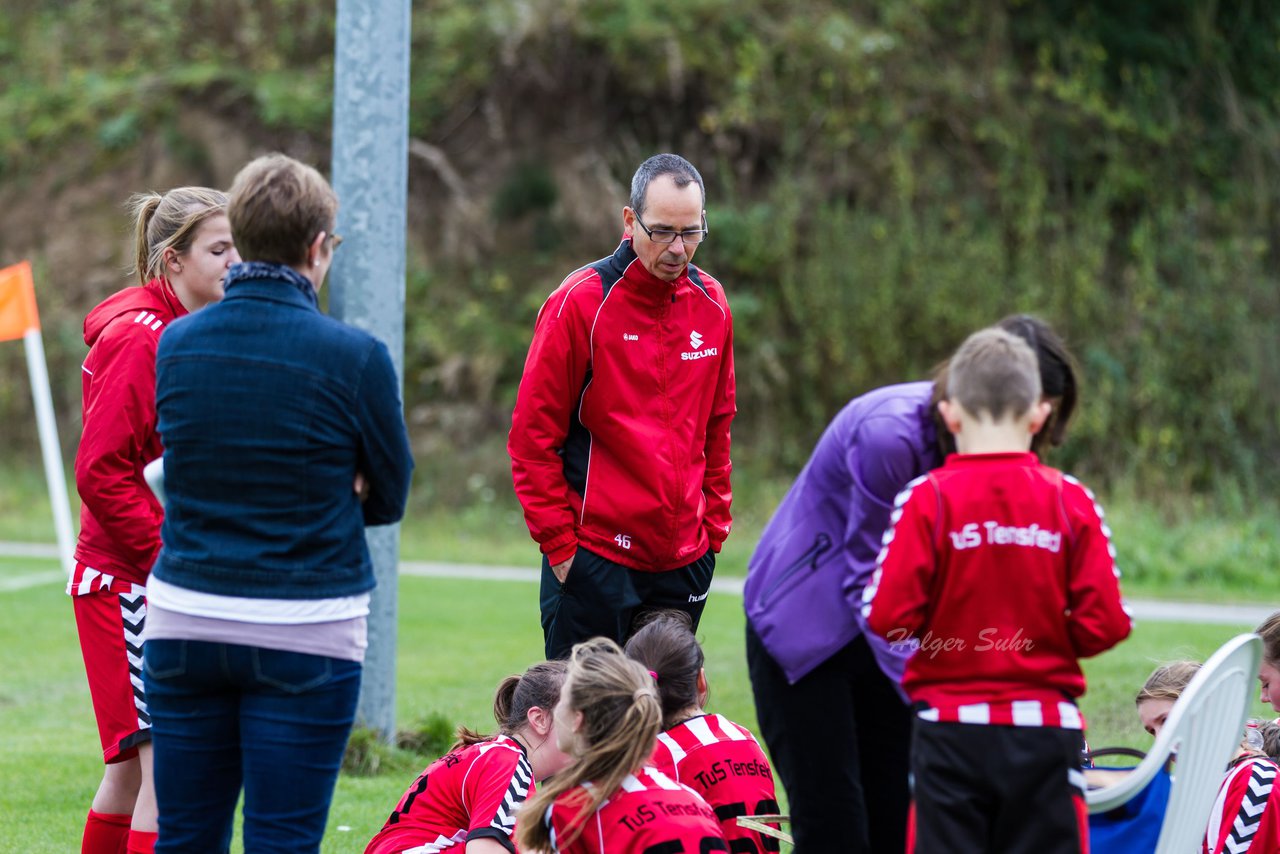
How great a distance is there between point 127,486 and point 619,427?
151 cm

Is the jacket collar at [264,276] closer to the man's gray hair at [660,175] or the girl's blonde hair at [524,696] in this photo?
the girl's blonde hair at [524,696]

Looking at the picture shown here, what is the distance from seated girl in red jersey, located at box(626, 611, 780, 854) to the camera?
4230 mm

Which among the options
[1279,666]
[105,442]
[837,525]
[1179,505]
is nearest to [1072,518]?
[837,525]

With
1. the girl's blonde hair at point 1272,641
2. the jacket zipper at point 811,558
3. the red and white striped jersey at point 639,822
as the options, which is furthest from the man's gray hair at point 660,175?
the girl's blonde hair at point 1272,641

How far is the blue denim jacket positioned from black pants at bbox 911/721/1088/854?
134cm

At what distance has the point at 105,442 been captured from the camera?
394 cm

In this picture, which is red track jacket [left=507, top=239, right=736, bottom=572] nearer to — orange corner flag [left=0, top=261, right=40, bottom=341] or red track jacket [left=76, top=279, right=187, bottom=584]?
red track jacket [left=76, top=279, right=187, bottom=584]

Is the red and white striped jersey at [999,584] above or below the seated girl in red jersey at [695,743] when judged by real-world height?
above

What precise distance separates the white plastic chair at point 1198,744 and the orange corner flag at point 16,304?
11391 millimetres

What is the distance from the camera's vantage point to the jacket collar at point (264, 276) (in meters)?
3.19

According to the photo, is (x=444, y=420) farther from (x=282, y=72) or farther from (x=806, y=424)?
(x=282, y=72)

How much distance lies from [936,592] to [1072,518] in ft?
1.09

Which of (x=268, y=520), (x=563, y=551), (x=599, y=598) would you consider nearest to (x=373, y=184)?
(x=563, y=551)

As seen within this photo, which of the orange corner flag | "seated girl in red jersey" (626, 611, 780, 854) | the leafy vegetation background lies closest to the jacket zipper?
"seated girl in red jersey" (626, 611, 780, 854)
